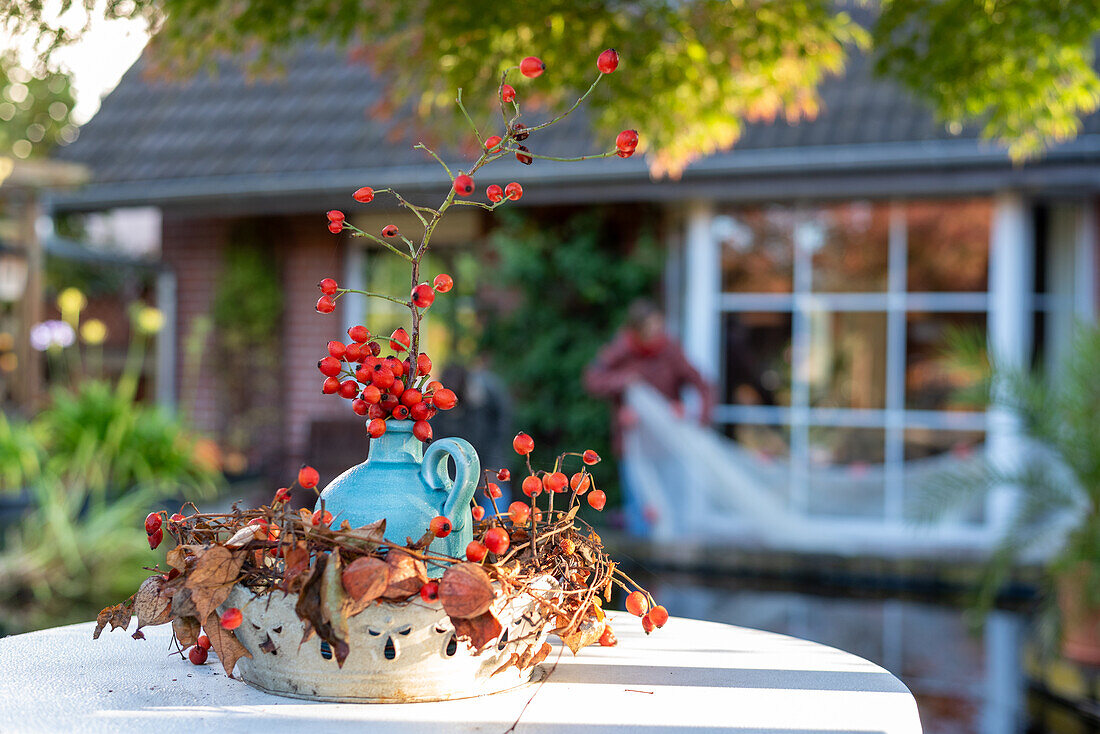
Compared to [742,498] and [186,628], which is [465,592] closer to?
[186,628]

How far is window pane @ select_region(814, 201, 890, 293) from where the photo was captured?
6.77 meters

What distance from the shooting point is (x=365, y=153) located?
24.5 ft

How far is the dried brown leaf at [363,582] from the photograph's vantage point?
1.11 m

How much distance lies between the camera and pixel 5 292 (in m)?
8.74

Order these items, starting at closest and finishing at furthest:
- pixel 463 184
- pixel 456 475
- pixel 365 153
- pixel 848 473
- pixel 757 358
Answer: pixel 463 184 → pixel 456 475 → pixel 848 473 → pixel 757 358 → pixel 365 153

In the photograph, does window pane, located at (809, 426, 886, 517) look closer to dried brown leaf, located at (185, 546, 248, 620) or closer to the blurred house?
the blurred house

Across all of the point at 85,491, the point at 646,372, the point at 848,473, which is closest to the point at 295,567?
the point at 85,491

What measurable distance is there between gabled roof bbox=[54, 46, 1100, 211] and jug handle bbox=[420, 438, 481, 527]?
3904 mm

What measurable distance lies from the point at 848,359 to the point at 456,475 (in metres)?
5.87

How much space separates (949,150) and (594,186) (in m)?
2.25

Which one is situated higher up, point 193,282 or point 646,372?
point 193,282

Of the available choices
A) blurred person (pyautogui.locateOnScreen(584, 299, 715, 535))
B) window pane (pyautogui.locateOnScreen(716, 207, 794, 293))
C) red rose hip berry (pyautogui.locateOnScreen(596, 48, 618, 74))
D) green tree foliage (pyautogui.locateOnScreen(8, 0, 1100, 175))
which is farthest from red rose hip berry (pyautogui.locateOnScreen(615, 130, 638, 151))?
window pane (pyautogui.locateOnScreen(716, 207, 794, 293))

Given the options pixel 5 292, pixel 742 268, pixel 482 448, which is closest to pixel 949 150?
pixel 742 268

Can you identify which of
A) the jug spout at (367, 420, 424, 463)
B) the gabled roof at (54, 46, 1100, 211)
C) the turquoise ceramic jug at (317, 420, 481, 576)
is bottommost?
the turquoise ceramic jug at (317, 420, 481, 576)
